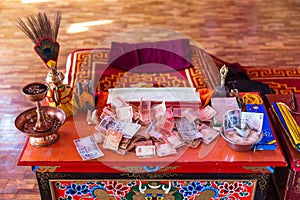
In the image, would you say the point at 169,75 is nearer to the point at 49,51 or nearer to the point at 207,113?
the point at 207,113

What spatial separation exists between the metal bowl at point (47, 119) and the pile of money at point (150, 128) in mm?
170

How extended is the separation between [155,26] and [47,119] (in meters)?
2.55

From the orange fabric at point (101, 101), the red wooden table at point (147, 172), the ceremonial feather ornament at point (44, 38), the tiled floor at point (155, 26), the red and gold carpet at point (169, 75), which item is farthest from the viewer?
the tiled floor at point (155, 26)

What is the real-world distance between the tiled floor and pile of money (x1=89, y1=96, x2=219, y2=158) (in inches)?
39.4

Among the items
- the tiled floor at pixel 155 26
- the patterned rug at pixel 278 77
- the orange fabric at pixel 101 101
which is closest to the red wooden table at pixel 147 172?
the orange fabric at pixel 101 101

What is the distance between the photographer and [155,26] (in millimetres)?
4262

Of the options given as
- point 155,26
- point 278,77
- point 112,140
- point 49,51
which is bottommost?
point 155,26

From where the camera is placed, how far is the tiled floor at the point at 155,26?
3414mm

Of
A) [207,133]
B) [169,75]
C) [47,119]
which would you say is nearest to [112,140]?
[47,119]

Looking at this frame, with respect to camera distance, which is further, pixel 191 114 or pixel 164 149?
pixel 191 114

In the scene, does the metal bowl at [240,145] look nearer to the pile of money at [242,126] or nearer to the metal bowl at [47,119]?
the pile of money at [242,126]

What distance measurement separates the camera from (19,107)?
3080mm

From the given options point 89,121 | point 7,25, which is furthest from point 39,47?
point 7,25

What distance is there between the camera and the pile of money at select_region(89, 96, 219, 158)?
1.83 m
